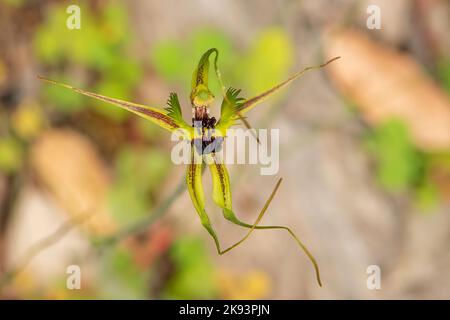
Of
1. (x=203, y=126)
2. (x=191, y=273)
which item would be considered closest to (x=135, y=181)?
(x=191, y=273)

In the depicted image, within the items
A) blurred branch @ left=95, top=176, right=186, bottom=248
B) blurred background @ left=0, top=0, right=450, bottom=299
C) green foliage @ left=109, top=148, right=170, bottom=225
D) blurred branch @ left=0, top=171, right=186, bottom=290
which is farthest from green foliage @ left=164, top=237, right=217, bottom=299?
blurred branch @ left=95, top=176, right=186, bottom=248

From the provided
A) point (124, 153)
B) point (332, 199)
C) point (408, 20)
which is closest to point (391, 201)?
point (332, 199)

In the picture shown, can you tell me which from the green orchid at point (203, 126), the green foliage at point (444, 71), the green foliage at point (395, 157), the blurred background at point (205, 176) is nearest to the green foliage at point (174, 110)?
the green orchid at point (203, 126)

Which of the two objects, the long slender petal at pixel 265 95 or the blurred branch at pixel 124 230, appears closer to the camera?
the long slender petal at pixel 265 95

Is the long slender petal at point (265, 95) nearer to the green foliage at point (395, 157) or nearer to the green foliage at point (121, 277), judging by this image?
the green foliage at point (121, 277)

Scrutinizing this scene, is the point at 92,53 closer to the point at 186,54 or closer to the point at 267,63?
the point at 186,54

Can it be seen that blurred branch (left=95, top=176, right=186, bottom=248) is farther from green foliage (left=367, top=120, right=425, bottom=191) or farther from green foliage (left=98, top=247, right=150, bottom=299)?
green foliage (left=367, top=120, right=425, bottom=191)
